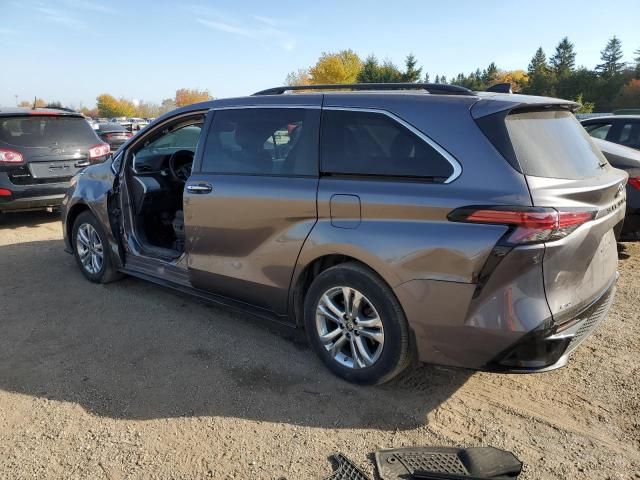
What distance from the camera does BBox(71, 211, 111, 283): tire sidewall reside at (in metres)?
4.88

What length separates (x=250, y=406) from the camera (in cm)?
300

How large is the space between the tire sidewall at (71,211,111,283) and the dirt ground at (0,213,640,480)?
2.55ft

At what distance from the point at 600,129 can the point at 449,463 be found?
675 cm

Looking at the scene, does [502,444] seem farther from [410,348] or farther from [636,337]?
[636,337]

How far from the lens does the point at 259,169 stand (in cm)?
354

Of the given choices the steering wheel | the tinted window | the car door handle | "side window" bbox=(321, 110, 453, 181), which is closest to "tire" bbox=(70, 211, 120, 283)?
the steering wheel

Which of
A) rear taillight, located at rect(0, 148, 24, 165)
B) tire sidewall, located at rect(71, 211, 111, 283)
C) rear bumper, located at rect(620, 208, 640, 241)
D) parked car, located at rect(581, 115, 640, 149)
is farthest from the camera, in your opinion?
parked car, located at rect(581, 115, 640, 149)

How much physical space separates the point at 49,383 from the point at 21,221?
5.98 meters

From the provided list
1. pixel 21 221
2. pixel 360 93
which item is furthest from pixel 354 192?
pixel 21 221

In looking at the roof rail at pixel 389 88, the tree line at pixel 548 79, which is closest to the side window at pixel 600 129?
the roof rail at pixel 389 88

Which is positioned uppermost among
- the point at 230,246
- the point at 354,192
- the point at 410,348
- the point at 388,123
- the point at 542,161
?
the point at 388,123

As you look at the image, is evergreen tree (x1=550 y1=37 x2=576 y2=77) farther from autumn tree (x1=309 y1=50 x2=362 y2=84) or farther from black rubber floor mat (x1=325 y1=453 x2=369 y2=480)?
black rubber floor mat (x1=325 y1=453 x2=369 y2=480)

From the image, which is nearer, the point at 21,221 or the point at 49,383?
the point at 49,383

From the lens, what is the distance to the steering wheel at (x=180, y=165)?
5.23 m
